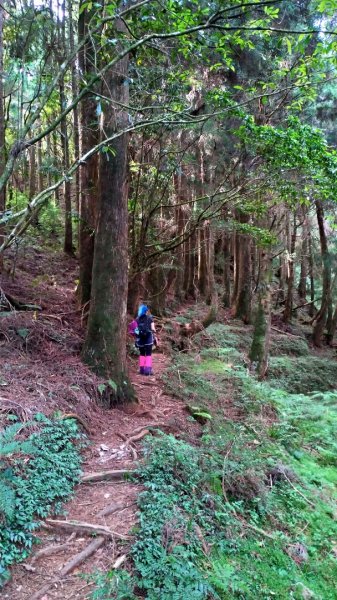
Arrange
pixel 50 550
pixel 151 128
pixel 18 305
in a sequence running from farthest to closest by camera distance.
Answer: pixel 151 128
pixel 18 305
pixel 50 550

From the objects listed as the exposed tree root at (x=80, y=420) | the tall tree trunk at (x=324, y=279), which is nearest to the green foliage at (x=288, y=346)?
the tall tree trunk at (x=324, y=279)

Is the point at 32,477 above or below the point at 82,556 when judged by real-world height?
above

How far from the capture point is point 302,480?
6105 mm

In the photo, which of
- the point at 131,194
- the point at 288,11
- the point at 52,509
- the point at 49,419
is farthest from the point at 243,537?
the point at 288,11

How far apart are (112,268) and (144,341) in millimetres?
2256

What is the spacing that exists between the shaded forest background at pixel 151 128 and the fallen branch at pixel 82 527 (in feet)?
8.03

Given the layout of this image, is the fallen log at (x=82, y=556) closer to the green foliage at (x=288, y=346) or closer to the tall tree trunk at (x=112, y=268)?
the tall tree trunk at (x=112, y=268)

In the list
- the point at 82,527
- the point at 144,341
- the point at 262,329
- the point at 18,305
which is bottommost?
the point at 262,329

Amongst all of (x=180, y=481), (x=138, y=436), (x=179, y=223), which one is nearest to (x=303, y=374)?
(x=179, y=223)

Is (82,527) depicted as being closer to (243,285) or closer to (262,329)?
(262,329)

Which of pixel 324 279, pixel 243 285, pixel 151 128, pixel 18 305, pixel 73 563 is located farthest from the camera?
pixel 324 279

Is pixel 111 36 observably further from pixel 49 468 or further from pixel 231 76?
pixel 231 76

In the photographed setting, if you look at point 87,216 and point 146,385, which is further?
point 87,216

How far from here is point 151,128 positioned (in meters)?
8.90
